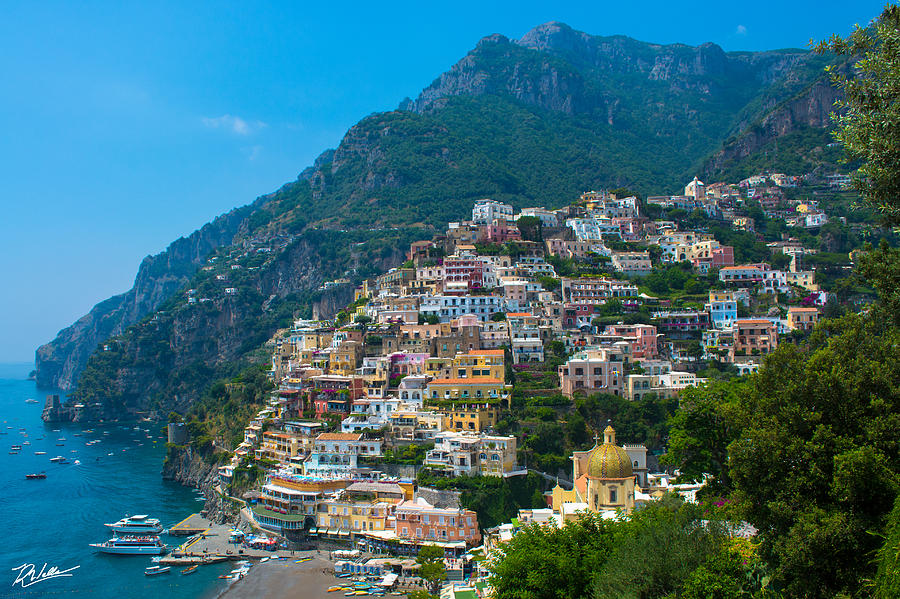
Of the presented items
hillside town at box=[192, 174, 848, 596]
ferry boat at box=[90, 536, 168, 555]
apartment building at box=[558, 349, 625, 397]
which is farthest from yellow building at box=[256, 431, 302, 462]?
apartment building at box=[558, 349, 625, 397]

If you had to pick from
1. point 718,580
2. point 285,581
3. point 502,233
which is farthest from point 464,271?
point 718,580

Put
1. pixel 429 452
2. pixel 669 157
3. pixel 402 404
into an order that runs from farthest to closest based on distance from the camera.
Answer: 1. pixel 669 157
2. pixel 402 404
3. pixel 429 452

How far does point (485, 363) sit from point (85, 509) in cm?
3985

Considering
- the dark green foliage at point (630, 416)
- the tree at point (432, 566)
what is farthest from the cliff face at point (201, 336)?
the tree at point (432, 566)

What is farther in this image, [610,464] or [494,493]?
[494,493]

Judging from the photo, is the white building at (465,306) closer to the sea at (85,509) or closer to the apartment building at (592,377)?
the apartment building at (592,377)

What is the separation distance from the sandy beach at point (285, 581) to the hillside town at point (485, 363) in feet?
11.3

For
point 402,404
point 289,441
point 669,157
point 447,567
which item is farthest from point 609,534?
point 669,157

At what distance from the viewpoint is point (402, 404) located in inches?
2502

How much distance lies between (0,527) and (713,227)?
85.4 meters

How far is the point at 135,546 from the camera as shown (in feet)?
191

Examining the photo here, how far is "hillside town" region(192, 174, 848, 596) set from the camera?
170 feet

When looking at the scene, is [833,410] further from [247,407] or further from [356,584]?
[247,407]
